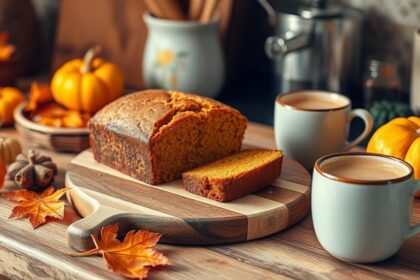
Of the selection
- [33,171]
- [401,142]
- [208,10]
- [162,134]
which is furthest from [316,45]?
[33,171]

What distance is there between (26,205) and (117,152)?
0.18m

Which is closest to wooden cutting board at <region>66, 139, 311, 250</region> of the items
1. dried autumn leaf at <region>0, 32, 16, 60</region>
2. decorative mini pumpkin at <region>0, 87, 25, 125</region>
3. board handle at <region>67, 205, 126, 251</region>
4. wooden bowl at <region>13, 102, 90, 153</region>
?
board handle at <region>67, 205, 126, 251</region>

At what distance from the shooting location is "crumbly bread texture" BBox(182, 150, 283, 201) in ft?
4.07

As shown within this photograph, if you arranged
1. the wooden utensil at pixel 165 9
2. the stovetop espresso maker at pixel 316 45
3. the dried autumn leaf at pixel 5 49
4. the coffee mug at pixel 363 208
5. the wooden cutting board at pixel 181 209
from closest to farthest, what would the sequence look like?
the coffee mug at pixel 363 208, the wooden cutting board at pixel 181 209, the stovetop espresso maker at pixel 316 45, the wooden utensil at pixel 165 9, the dried autumn leaf at pixel 5 49

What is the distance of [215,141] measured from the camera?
1.37 m

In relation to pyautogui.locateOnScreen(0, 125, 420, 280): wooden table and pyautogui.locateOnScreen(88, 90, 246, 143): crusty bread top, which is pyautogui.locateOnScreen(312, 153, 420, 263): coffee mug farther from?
pyautogui.locateOnScreen(88, 90, 246, 143): crusty bread top

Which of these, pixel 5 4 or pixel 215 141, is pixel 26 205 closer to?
pixel 215 141

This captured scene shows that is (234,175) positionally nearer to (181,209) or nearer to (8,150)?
(181,209)

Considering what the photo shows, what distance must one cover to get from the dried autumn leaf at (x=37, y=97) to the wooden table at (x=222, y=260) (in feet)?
1.48

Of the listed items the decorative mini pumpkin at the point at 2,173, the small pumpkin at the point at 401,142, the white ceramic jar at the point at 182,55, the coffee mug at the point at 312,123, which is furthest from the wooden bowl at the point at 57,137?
Result: the small pumpkin at the point at 401,142

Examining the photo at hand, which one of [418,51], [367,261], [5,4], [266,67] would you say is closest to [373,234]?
[367,261]

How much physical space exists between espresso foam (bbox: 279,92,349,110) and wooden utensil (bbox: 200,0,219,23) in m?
0.39

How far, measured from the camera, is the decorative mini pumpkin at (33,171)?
4.55ft

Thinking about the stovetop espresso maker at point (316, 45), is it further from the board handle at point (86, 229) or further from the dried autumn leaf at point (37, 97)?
the board handle at point (86, 229)
